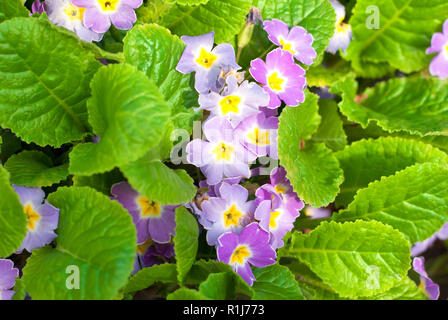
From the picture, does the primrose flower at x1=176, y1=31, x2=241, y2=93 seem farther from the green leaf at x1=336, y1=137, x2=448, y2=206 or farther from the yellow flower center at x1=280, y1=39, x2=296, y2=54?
the green leaf at x1=336, y1=137, x2=448, y2=206

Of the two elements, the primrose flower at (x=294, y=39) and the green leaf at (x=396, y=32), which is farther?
the green leaf at (x=396, y=32)

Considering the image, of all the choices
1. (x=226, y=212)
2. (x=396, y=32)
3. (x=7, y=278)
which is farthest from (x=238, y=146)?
(x=396, y=32)

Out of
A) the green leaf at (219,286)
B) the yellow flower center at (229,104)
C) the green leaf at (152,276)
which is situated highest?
the yellow flower center at (229,104)

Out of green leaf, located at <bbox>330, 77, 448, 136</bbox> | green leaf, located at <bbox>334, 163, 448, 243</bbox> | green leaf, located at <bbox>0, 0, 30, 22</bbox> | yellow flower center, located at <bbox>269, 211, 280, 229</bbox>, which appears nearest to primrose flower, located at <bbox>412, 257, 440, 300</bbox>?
green leaf, located at <bbox>334, 163, 448, 243</bbox>

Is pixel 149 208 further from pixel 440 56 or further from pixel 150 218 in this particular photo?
pixel 440 56

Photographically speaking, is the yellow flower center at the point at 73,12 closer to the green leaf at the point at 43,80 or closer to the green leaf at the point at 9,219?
the green leaf at the point at 43,80

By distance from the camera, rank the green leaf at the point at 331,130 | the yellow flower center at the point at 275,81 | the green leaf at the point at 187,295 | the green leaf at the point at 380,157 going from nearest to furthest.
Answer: the green leaf at the point at 187,295
the yellow flower center at the point at 275,81
the green leaf at the point at 380,157
the green leaf at the point at 331,130

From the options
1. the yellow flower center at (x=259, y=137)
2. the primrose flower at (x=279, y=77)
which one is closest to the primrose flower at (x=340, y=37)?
the primrose flower at (x=279, y=77)
